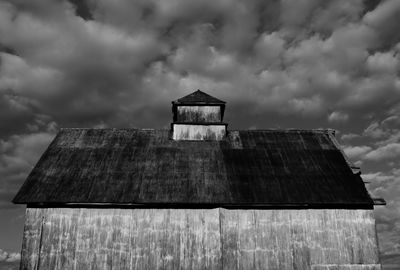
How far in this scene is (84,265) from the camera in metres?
17.7

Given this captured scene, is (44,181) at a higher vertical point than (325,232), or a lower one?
higher

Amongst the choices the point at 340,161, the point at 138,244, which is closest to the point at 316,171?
the point at 340,161

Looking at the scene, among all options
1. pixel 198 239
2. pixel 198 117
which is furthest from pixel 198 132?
pixel 198 239

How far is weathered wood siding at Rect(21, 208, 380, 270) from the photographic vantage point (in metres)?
17.9

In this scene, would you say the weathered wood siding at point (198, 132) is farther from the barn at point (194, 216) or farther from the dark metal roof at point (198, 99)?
the barn at point (194, 216)

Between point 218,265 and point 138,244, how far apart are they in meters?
4.04

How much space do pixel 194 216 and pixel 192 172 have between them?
2.83m

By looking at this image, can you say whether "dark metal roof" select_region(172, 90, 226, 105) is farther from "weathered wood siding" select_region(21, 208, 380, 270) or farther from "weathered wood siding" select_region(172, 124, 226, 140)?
"weathered wood siding" select_region(21, 208, 380, 270)

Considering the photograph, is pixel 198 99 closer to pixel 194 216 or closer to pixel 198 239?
pixel 194 216

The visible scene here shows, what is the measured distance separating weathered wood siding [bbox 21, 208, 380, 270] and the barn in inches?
1.9

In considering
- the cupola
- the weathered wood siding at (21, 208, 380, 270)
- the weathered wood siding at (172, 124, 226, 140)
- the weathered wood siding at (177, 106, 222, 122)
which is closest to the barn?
the weathered wood siding at (21, 208, 380, 270)

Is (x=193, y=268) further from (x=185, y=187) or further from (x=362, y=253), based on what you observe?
(x=362, y=253)

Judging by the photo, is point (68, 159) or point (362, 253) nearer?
point (362, 253)

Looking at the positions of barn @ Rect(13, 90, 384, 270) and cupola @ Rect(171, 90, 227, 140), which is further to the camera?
cupola @ Rect(171, 90, 227, 140)
